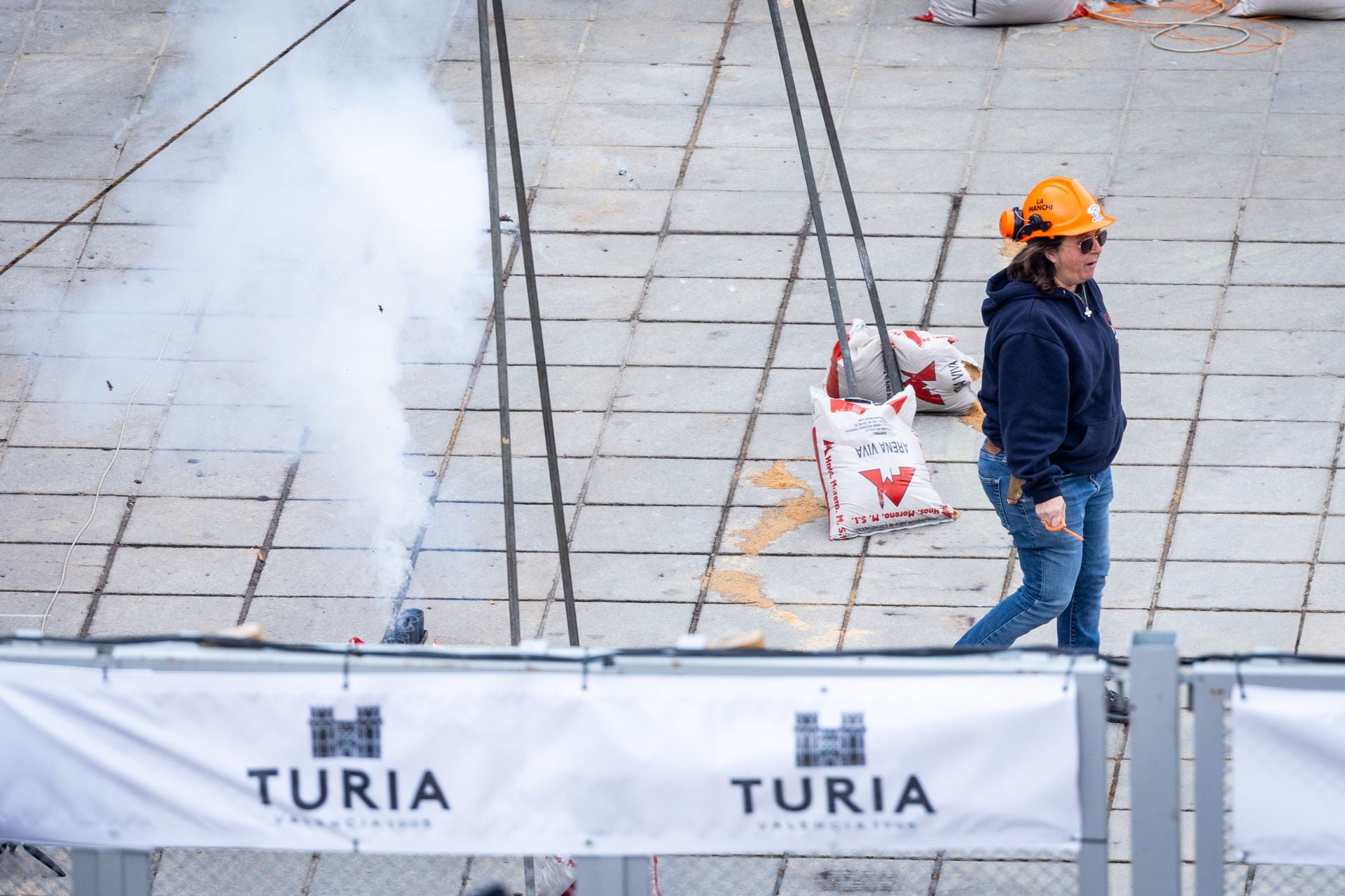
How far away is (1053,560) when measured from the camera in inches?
197

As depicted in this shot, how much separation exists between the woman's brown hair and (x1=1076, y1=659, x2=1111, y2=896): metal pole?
2017 millimetres

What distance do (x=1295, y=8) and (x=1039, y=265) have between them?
561 centimetres

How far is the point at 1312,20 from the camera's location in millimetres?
9602

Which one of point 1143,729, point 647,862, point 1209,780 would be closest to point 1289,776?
point 1209,780

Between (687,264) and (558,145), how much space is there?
136 centimetres

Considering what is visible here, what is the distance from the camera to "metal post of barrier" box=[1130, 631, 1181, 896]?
2924mm

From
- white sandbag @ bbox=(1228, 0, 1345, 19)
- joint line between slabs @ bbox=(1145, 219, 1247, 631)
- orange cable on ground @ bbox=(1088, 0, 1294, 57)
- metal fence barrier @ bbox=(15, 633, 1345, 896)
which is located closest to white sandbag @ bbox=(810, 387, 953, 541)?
joint line between slabs @ bbox=(1145, 219, 1247, 631)

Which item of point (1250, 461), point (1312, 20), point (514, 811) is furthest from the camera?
point (1312, 20)

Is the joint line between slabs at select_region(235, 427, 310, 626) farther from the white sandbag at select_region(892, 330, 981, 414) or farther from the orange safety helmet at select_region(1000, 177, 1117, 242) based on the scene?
the orange safety helmet at select_region(1000, 177, 1117, 242)

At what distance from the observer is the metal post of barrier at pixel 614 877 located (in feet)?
10.1

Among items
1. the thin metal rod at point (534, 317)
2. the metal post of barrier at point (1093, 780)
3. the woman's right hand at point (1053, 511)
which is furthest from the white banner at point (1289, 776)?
the thin metal rod at point (534, 317)

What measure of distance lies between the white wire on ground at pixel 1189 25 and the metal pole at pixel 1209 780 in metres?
7.14

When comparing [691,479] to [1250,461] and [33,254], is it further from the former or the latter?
[33,254]

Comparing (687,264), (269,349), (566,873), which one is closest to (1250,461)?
(687,264)
